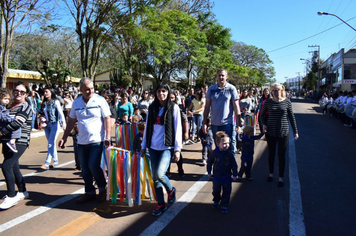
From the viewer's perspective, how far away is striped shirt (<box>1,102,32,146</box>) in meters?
4.06

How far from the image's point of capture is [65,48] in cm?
3556

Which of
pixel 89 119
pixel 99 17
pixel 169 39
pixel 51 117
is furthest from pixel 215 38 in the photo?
pixel 89 119

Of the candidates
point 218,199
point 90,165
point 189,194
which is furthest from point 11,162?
point 218,199

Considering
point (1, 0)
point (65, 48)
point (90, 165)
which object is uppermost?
point (65, 48)

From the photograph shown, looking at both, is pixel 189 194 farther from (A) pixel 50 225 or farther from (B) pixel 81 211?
(A) pixel 50 225

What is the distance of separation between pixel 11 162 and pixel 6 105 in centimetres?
92

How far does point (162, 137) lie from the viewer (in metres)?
3.82

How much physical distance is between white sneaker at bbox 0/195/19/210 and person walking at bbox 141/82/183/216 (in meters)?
2.19

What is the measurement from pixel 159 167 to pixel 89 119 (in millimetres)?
1301

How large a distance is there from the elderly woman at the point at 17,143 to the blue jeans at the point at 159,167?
81.7 inches

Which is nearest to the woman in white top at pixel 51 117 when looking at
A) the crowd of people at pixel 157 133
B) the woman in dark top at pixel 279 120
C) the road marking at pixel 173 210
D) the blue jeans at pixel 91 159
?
the crowd of people at pixel 157 133

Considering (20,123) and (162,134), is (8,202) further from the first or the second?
(162,134)

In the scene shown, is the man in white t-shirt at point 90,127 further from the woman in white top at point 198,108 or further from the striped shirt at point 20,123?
the woman in white top at point 198,108

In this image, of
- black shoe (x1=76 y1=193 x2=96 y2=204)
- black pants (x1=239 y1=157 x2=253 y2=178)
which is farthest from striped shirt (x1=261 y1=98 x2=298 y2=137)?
black shoe (x1=76 y1=193 x2=96 y2=204)
